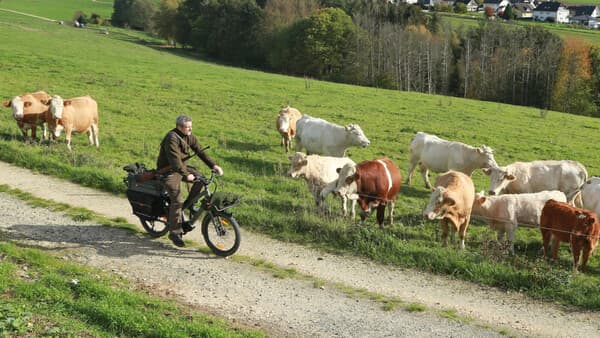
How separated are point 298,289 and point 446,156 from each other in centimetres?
900

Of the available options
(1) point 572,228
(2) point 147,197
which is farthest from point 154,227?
(1) point 572,228

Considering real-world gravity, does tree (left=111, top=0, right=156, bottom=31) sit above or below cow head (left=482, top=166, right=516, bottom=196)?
above

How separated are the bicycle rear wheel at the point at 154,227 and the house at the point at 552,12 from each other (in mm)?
146243

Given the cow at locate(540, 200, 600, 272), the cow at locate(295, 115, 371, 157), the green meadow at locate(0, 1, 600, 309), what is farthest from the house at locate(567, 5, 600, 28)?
the cow at locate(540, 200, 600, 272)

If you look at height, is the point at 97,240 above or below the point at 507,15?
below

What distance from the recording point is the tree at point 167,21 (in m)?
90.0

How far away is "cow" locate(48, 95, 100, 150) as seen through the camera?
18.2m

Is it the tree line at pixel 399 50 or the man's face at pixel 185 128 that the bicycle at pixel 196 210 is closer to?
the man's face at pixel 185 128

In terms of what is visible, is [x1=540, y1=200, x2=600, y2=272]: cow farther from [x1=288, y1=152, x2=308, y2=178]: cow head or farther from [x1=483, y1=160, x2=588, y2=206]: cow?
[x1=288, y1=152, x2=308, y2=178]: cow head

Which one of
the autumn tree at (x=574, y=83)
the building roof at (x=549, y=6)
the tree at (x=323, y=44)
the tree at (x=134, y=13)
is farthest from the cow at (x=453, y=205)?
the building roof at (x=549, y=6)

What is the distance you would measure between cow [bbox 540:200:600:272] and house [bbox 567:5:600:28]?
137 meters

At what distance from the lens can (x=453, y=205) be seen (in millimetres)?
11547

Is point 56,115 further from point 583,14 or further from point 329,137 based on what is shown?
point 583,14

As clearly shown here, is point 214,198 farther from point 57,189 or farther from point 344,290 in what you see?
point 57,189
